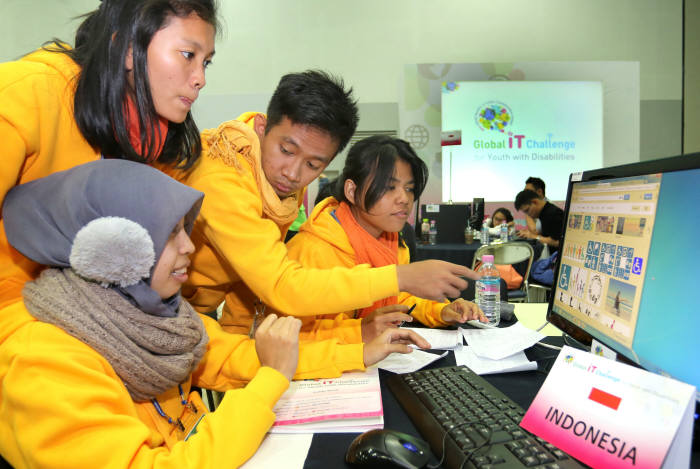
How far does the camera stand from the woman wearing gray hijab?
0.59 metres

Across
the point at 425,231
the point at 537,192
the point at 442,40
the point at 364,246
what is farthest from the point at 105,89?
the point at 442,40

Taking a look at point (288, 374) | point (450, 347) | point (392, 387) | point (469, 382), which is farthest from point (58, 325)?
point (450, 347)

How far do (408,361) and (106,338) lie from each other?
689 millimetres

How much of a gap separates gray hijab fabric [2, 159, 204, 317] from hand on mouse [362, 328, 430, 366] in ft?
1.62

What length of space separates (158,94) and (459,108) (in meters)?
4.82

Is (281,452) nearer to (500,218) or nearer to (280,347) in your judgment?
(280,347)

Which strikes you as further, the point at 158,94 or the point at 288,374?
the point at 158,94

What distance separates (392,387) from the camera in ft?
3.02

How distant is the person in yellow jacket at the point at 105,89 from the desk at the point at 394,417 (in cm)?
58

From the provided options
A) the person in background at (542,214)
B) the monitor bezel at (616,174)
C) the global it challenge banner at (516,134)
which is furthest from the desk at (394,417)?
the global it challenge banner at (516,134)

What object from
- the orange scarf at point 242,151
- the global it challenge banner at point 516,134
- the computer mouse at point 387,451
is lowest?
the computer mouse at point 387,451

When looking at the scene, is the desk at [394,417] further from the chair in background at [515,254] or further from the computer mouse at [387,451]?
the chair in background at [515,254]

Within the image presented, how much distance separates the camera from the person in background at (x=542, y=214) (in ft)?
15.2

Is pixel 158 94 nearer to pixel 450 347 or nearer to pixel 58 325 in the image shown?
pixel 58 325
